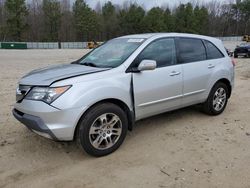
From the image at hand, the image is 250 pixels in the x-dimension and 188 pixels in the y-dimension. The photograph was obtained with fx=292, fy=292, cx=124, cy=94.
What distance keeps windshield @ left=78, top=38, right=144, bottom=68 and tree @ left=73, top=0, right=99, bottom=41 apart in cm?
7548

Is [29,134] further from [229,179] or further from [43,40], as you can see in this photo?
[43,40]

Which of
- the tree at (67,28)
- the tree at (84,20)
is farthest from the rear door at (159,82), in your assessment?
the tree at (67,28)

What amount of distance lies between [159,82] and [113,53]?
0.88 meters

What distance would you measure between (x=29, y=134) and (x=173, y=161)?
239 cm

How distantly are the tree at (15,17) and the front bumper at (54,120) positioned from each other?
241 ft

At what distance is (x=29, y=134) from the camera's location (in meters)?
4.76

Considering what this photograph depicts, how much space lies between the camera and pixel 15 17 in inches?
2763

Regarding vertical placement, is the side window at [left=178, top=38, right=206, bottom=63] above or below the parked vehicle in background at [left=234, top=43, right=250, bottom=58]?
above

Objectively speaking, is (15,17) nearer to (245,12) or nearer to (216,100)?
(245,12)

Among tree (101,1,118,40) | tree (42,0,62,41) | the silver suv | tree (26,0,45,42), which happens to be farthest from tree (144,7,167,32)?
the silver suv

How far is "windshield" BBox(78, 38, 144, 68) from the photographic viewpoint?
4.40m

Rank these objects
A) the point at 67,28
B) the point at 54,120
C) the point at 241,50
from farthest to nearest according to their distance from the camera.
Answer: the point at 67,28 → the point at 241,50 → the point at 54,120

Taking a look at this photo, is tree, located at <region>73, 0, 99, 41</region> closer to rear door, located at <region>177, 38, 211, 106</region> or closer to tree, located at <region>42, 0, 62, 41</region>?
tree, located at <region>42, 0, 62, 41</region>

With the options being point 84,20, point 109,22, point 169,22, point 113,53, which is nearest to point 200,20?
point 169,22
